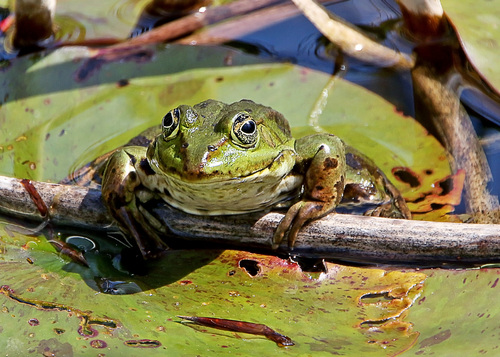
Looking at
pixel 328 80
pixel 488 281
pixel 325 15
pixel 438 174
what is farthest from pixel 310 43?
pixel 488 281

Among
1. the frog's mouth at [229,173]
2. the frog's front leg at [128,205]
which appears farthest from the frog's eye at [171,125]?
the frog's front leg at [128,205]

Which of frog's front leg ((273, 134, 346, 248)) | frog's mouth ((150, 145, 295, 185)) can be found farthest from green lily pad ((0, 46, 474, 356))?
frog's mouth ((150, 145, 295, 185))

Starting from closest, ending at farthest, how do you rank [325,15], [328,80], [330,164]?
[330,164] < [328,80] < [325,15]

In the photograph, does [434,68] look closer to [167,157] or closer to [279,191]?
[279,191]

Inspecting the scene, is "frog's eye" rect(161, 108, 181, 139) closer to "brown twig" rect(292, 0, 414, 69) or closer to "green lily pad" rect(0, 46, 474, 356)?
"green lily pad" rect(0, 46, 474, 356)

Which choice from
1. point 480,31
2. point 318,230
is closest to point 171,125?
point 318,230

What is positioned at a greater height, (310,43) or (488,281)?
(310,43)

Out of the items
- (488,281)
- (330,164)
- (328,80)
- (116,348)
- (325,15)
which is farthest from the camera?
(325,15)
